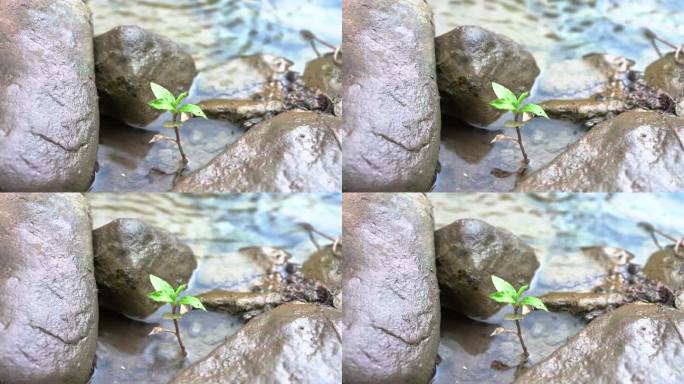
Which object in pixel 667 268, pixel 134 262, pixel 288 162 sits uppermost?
pixel 288 162

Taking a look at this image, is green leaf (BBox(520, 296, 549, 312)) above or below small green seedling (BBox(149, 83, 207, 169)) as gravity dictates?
below

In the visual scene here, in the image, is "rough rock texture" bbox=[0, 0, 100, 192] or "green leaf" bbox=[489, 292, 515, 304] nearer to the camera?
"rough rock texture" bbox=[0, 0, 100, 192]

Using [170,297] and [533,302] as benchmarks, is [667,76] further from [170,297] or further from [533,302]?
[170,297]

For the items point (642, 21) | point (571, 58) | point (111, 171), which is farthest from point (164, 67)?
point (642, 21)

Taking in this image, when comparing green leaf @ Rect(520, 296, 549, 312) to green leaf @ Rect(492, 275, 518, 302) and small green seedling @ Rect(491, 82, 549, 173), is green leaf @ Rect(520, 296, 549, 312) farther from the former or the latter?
small green seedling @ Rect(491, 82, 549, 173)

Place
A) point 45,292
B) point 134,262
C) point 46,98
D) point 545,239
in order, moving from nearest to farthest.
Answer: point 46,98 → point 45,292 → point 134,262 → point 545,239

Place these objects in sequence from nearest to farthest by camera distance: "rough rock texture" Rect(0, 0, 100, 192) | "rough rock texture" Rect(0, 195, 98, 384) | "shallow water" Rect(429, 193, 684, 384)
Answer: "rough rock texture" Rect(0, 0, 100, 192) → "rough rock texture" Rect(0, 195, 98, 384) → "shallow water" Rect(429, 193, 684, 384)

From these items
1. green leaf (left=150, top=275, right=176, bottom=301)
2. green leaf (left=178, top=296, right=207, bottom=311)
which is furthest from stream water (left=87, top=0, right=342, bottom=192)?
green leaf (left=178, top=296, right=207, bottom=311)

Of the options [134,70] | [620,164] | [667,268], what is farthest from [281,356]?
[667,268]

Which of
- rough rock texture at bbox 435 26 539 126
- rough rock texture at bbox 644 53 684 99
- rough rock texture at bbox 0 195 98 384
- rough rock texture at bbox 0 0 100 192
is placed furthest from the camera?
rough rock texture at bbox 644 53 684 99
